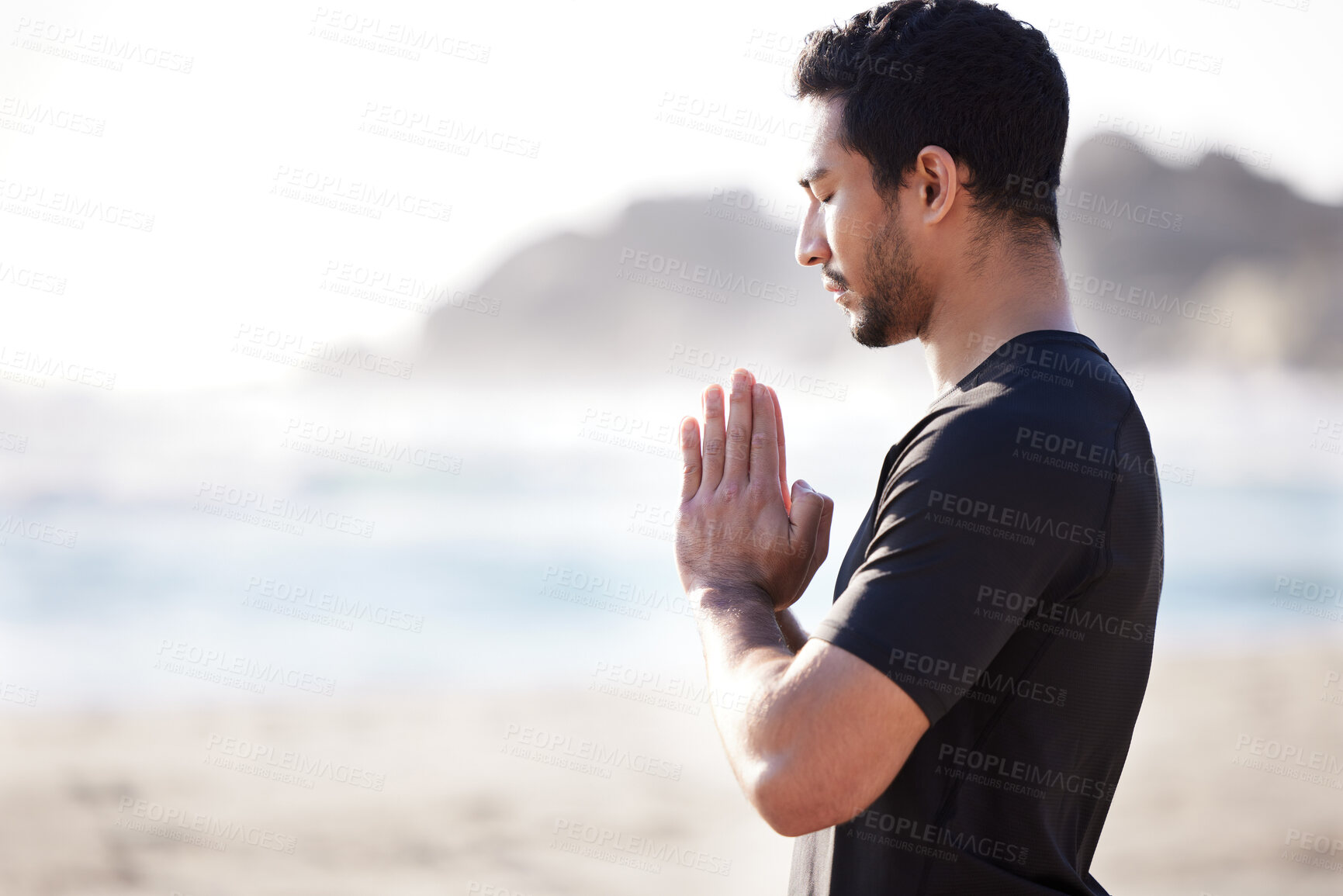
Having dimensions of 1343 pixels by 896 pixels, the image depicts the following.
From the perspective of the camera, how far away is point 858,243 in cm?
177

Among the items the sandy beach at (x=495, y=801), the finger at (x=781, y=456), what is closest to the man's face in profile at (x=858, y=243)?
the finger at (x=781, y=456)

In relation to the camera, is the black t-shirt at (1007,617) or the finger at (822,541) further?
the finger at (822,541)

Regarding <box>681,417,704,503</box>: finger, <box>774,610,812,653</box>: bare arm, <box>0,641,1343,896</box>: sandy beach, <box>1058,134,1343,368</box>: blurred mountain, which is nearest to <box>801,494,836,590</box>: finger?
<box>681,417,704,503</box>: finger

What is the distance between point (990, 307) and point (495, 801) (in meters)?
5.77

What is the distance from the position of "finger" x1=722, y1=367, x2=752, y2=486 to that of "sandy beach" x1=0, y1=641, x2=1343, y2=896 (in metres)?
4.32

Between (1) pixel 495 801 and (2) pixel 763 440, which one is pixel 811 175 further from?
(1) pixel 495 801

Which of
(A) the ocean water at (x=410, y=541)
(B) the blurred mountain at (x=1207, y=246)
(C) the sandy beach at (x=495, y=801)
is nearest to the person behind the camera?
(C) the sandy beach at (x=495, y=801)

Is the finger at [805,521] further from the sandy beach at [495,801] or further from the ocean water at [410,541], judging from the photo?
the ocean water at [410,541]

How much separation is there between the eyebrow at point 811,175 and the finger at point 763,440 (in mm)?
378

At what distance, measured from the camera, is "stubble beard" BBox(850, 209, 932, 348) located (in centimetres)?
175

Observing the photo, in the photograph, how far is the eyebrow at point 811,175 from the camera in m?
1.81

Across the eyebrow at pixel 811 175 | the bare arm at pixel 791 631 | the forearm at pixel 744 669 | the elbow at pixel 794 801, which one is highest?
the eyebrow at pixel 811 175

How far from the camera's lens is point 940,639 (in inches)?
50.6

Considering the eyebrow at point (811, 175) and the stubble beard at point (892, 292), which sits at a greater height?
the eyebrow at point (811, 175)
